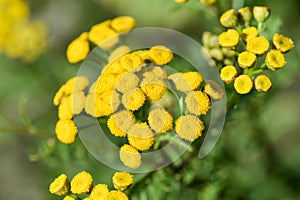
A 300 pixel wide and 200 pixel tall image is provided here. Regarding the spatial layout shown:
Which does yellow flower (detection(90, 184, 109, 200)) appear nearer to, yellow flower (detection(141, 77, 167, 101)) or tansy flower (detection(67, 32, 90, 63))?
yellow flower (detection(141, 77, 167, 101))

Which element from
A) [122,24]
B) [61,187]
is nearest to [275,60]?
[122,24]

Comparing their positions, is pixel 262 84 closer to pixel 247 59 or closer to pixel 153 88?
pixel 247 59

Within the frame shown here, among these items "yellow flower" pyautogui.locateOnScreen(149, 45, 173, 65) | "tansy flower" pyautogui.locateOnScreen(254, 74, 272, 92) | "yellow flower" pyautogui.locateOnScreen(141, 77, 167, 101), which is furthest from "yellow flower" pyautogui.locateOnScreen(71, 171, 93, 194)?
"tansy flower" pyautogui.locateOnScreen(254, 74, 272, 92)

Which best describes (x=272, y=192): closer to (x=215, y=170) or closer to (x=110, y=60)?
(x=215, y=170)

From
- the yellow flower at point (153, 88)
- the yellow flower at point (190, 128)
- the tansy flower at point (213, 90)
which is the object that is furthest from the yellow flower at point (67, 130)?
the tansy flower at point (213, 90)

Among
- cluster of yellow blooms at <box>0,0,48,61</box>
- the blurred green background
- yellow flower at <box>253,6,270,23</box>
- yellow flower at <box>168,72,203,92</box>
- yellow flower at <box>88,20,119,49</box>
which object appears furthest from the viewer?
cluster of yellow blooms at <box>0,0,48,61</box>

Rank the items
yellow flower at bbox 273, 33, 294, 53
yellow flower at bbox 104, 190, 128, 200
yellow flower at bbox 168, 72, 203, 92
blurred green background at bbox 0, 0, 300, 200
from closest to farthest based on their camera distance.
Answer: yellow flower at bbox 104, 190, 128, 200 < yellow flower at bbox 168, 72, 203, 92 < yellow flower at bbox 273, 33, 294, 53 < blurred green background at bbox 0, 0, 300, 200

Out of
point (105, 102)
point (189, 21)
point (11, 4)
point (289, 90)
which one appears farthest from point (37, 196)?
point (105, 102)
